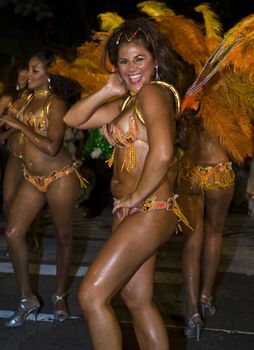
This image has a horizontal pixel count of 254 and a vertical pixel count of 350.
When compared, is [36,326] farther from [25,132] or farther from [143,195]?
[143,195]

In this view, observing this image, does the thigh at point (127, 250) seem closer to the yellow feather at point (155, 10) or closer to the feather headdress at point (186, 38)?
the feather headdress at point (186, 38)

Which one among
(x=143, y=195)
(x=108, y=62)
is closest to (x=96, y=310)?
(x=143, y=195)

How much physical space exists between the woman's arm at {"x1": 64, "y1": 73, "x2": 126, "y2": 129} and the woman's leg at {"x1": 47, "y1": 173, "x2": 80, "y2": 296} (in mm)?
1425

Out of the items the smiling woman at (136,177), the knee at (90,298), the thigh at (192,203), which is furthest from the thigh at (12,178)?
the knee at (90,298)

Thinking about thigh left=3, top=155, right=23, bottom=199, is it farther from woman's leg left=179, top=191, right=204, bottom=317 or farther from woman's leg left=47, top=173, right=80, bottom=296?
woman's leg left=179, top=191, right=204, bottom=317

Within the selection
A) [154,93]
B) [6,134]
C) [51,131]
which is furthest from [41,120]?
[154,93]

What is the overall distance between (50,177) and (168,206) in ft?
6.40

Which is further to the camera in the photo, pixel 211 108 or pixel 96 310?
pixel 211 108

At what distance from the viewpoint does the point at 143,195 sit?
3.49 meters

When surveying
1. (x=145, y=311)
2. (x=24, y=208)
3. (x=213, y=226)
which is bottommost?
(x=213, y=226)

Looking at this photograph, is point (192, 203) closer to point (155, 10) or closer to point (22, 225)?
point (22, 225)

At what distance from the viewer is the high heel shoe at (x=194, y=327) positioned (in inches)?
201

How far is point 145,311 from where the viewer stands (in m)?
3.69

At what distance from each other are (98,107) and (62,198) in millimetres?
1594
